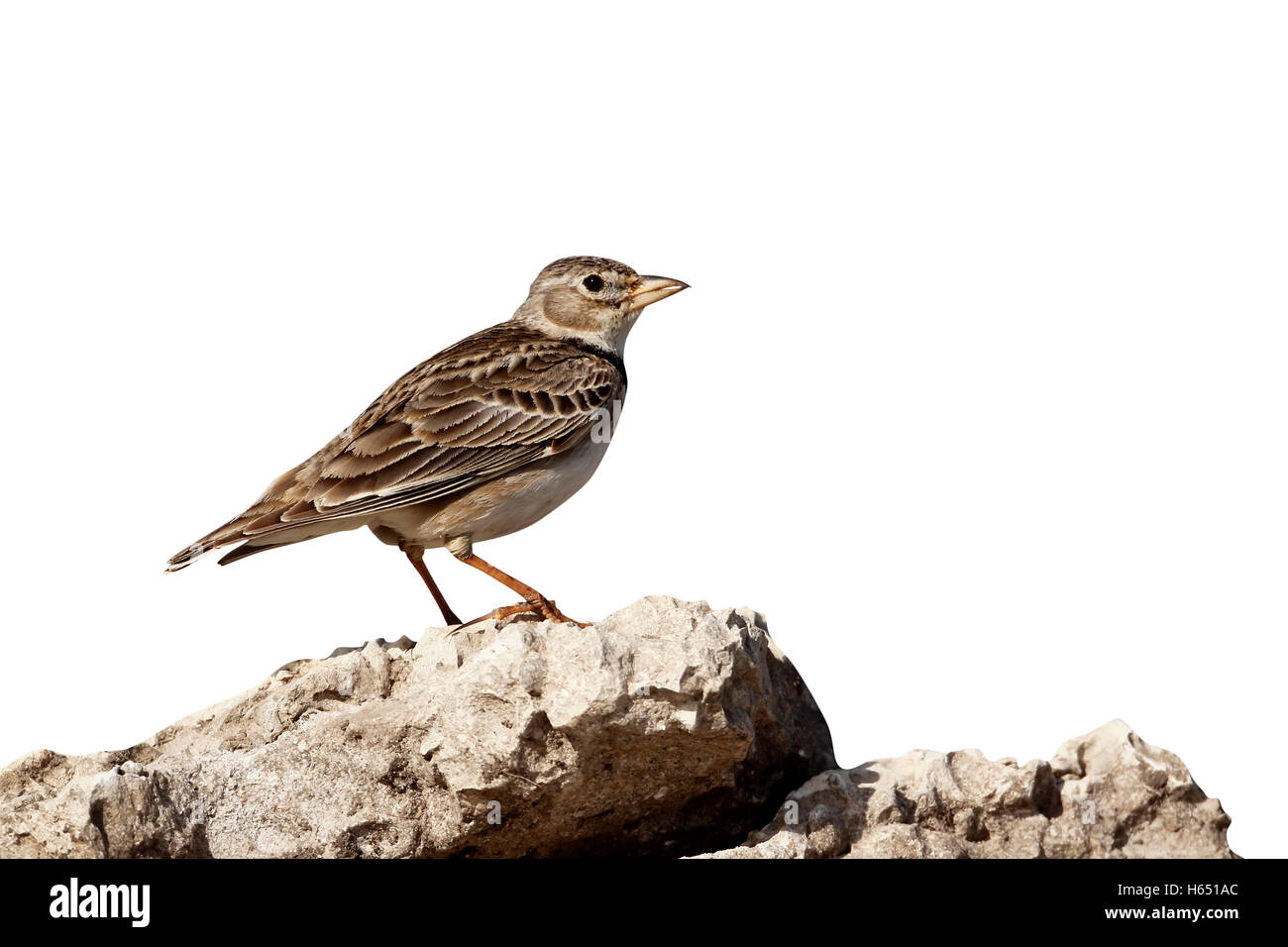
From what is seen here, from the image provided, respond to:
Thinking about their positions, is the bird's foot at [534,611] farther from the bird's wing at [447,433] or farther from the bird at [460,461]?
the bird's wing at [447,433]

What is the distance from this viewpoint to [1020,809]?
8.26 metres

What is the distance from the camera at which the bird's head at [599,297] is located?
10961mm

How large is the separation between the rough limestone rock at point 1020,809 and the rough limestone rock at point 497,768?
0.59 meters

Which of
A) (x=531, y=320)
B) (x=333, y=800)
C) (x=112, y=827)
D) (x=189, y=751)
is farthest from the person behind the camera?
(x=531, y=320)

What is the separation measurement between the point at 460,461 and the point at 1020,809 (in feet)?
13.5

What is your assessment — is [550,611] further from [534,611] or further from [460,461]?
[460,461]
